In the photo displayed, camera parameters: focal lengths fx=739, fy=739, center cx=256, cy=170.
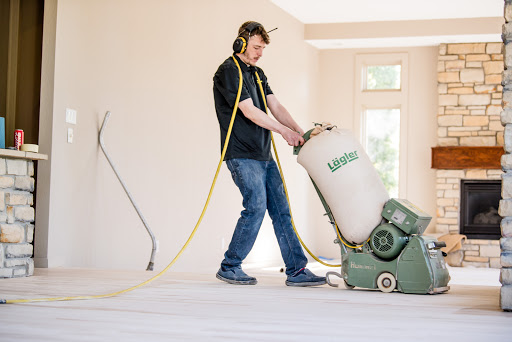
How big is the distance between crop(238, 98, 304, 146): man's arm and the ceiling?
4.88m

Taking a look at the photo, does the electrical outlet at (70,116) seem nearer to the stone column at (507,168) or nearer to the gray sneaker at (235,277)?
the gray sneaker at (235,277)

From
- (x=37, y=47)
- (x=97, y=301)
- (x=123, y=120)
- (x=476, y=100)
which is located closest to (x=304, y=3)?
(x=476, y=100)

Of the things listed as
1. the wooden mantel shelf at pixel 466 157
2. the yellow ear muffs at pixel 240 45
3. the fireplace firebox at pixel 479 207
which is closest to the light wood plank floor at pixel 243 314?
the yellow ear muffs at pixel 240 45

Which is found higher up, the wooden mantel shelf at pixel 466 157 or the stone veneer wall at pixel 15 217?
the wooden mantel shelf at pixel 466 157

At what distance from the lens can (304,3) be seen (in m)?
8.27

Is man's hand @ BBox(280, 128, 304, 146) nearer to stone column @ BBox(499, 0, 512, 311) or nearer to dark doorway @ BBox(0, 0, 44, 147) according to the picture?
stone column @ BBox(499, 0, 512, 311)

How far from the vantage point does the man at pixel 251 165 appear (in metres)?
3.55

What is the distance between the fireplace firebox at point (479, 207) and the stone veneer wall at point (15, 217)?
6440 millimetres

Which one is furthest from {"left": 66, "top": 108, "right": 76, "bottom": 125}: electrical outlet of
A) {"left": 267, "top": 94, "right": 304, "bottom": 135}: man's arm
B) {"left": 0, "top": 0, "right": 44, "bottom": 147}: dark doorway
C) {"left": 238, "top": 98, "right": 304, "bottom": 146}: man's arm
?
{"left": 238, "top": 98, "right": 304, "bottom": 146}: man's arm

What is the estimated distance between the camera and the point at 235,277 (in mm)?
3617

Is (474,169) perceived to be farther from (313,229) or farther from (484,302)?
(484,302)

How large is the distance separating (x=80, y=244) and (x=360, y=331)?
308 centimetres

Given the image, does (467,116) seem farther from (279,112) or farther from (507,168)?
(507,168)

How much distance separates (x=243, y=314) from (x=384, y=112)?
745cm
